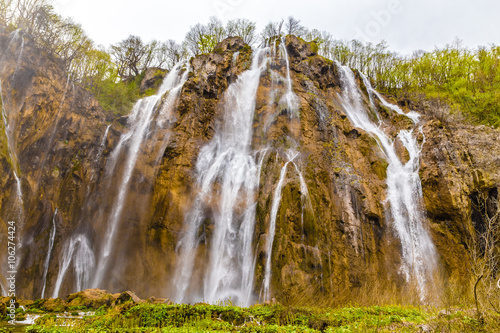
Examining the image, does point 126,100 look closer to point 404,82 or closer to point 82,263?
point 82,263

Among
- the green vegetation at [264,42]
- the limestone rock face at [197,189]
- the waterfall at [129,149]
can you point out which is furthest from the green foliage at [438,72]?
the waterfall at [129,149]

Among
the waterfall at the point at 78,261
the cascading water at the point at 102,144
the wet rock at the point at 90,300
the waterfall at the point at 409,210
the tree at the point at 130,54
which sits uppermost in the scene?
the tree at the point at 130,54

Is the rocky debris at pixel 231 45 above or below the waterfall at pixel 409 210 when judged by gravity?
above

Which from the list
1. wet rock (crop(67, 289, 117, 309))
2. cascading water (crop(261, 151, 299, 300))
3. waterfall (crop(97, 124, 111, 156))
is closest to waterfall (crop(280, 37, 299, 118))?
cascading water (crop(261, 151, 299, 300))

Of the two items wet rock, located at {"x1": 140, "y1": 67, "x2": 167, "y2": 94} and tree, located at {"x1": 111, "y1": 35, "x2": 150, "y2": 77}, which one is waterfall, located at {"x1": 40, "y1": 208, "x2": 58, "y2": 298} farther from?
tree, located at {"x1": 111, "y1": 35, "x2": 150, "y2": 77}

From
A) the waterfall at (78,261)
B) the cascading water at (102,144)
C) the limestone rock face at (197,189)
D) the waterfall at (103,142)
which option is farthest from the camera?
the waterfall at (103,142)

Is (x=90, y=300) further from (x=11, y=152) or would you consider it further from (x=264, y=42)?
(x=264, y=42)

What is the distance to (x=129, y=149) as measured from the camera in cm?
2128

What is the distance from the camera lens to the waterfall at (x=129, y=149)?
17.8 m

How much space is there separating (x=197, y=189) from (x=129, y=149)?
22.2 ft

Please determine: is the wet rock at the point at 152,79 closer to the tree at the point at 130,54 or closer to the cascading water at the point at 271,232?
the tree at the point at 130,54

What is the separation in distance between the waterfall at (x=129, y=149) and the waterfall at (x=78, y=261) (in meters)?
0.54

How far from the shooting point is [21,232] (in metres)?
16.3

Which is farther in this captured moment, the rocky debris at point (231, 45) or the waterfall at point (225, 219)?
the rocky debris at point (231, 45)
